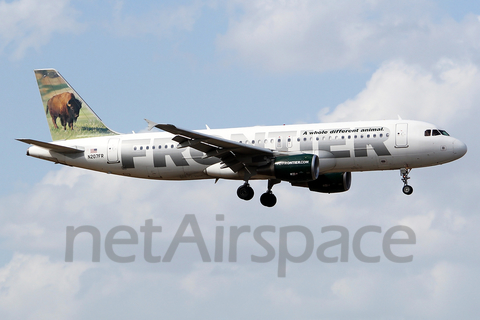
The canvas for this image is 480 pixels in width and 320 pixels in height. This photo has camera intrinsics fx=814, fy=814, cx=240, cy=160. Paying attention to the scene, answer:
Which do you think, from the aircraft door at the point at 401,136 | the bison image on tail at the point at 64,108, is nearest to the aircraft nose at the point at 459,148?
the aircraft door at the point at 401,136

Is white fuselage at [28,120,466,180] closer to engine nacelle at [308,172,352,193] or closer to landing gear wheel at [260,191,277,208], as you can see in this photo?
landing gear wheel at [260,191,277,208]

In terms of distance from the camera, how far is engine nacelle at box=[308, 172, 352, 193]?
52750 mm

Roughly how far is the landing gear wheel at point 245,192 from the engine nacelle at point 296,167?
111 inches

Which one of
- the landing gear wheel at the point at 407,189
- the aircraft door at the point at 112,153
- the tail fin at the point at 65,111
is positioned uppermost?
the tail fin at the point at 65,111

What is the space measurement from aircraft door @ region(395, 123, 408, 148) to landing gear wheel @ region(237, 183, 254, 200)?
9430 mm

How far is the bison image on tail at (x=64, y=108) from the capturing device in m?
56.3

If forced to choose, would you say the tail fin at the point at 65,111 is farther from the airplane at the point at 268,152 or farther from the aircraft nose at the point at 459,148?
the aircraft nose at the point at 459,148

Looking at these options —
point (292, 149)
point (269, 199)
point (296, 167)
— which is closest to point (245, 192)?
point (269, 199)

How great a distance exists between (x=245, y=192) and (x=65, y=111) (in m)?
15.2

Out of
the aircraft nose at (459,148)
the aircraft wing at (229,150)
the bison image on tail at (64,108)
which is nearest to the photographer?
the aircraft wing at (229,150)

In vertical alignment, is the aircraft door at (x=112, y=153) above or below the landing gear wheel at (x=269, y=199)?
above

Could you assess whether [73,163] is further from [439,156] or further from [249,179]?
[439,156]

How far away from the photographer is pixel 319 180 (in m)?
53.1

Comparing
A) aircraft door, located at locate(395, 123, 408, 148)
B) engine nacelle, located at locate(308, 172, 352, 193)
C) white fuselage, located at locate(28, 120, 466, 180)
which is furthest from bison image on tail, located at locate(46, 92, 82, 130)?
aircraft door, located at locate(395, 123, 408, 148)
